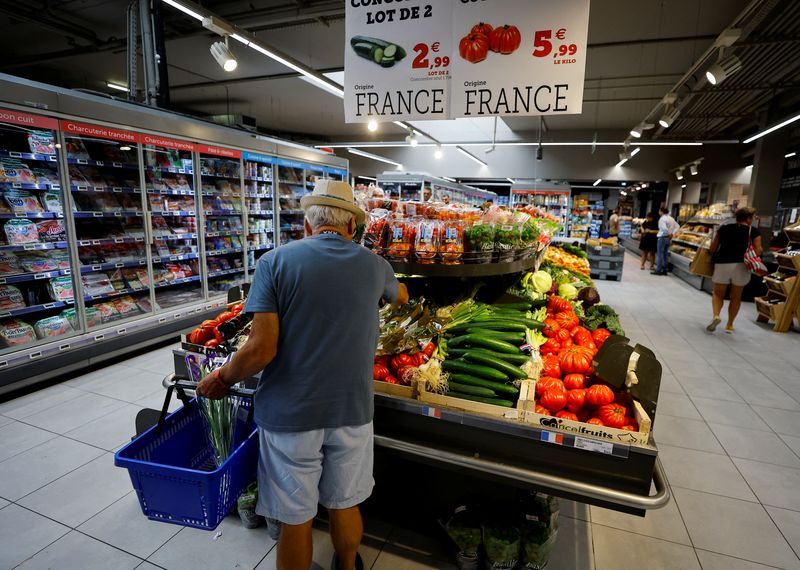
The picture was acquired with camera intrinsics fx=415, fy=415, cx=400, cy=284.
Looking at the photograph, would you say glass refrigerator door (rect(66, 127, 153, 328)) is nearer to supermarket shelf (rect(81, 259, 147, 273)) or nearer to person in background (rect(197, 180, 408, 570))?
supermarket shelf (rect(81, 259, 147, 273))

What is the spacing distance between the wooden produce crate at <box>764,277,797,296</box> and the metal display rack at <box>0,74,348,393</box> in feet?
26.4

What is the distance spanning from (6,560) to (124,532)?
19.6 inches

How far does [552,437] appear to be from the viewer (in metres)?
1.69

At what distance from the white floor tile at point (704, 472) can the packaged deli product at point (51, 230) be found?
18.1 feet

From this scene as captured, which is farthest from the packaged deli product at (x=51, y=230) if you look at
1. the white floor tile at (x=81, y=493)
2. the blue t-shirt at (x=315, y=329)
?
the blue t-shirt at (x=315, y=329)

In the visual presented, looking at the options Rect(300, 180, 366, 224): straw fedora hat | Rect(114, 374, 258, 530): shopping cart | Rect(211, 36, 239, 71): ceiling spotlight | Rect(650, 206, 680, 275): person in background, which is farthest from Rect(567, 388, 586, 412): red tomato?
Rect(650, 206, 680, 275): person in background

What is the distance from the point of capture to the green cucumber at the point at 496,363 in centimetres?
195

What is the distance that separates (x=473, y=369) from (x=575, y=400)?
0.47 m

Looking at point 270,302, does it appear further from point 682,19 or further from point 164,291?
point 682,19

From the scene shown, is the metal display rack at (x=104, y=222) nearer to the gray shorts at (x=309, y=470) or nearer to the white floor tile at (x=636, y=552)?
the gray shorts at (x=309, y=470)

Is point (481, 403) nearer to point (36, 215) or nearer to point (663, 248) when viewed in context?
point (36, 215)

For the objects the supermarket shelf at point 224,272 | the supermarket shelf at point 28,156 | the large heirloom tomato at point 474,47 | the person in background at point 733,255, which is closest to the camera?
the large heirloom tomato at point 474,47

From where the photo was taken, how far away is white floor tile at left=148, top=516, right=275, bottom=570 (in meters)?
2.06

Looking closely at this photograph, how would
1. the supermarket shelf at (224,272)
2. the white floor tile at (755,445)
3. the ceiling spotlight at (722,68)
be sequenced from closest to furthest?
the white floor tile at (755,445) < the ceiling spotlight at (722,68) < the supermarket shelf at (224,272)
